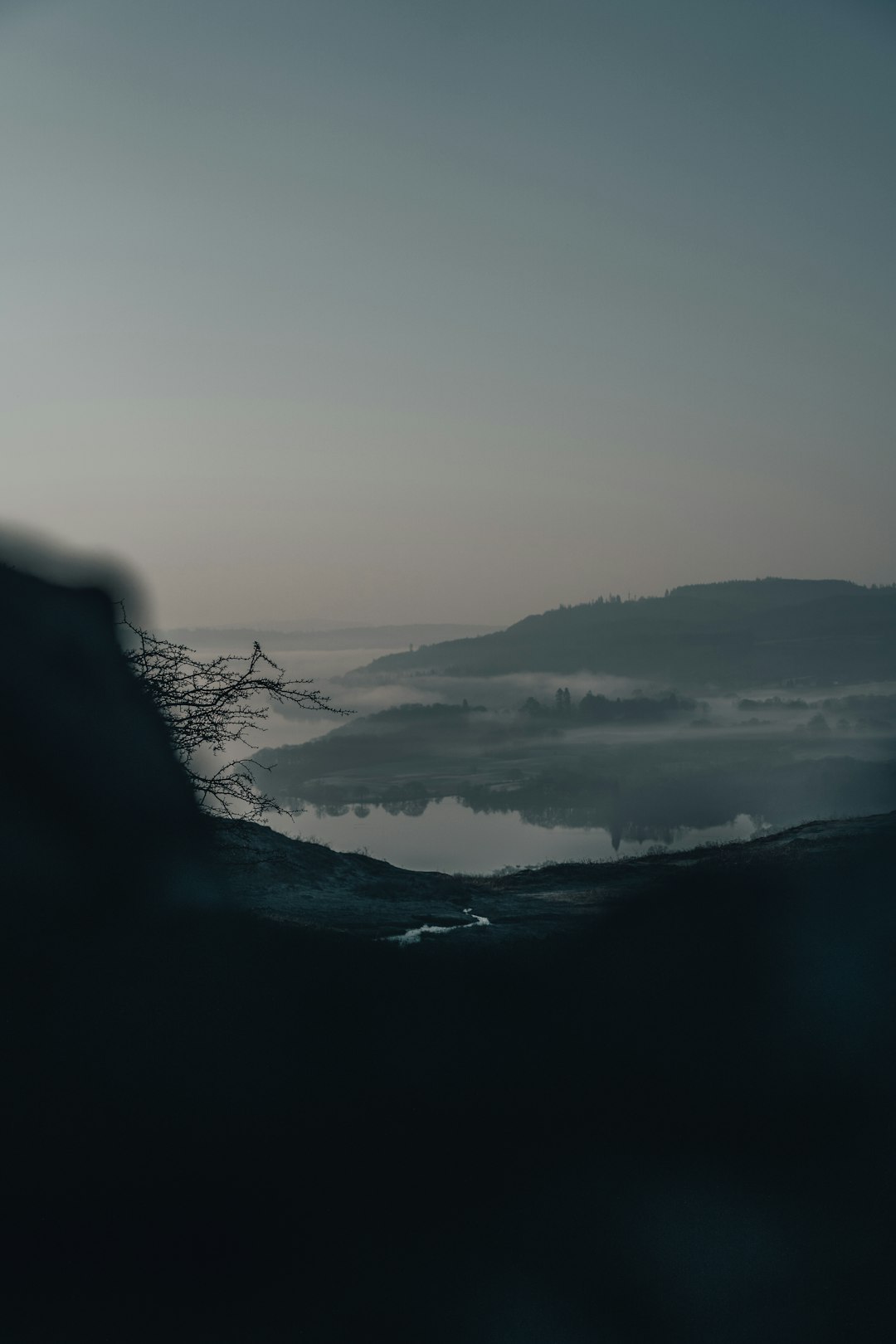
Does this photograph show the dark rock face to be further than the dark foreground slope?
Yes

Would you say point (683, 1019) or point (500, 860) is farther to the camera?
point (500, 860)

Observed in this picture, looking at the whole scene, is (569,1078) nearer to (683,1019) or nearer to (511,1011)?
(511,1011)

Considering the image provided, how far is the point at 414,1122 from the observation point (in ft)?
31.8

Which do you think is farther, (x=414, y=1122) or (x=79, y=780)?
(x=79, y=780)

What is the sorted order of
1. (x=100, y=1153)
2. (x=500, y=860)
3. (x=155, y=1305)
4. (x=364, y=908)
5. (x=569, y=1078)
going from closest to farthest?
1. (x=155, y=1305)
2. (x=100, y=1153)
3. (x=569, y=1078)
4. (x=364, y=908)
5. (x=500, y=860)

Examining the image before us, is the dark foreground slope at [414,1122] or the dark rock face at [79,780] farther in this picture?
the dark rock face at [79,780]

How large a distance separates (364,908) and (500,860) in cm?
14864

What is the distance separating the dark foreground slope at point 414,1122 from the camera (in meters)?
7.96

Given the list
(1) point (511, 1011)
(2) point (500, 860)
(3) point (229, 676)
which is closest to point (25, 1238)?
(1) point (511, 1011)

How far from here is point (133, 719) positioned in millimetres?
12680

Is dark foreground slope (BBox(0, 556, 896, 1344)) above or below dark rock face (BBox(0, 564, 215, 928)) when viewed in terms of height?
below

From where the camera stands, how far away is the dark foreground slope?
7957 mm

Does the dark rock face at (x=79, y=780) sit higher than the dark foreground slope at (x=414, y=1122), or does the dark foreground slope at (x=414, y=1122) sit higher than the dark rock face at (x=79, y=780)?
the dark rock face at (x=79, y=780)

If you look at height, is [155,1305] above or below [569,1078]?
below
